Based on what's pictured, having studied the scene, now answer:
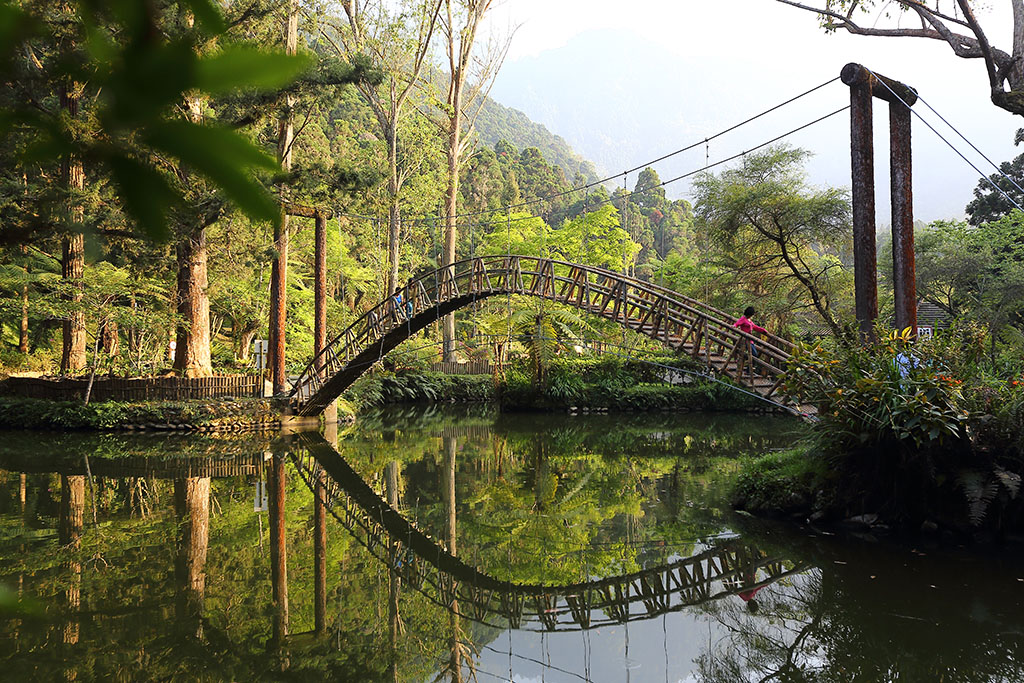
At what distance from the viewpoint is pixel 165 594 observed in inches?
249

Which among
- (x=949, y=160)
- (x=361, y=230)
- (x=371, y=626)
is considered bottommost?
(x=371, y=626)

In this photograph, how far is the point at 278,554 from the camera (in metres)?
7.50

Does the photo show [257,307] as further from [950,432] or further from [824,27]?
[950,432]

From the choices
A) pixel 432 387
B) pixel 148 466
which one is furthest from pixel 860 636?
pixel 432 387

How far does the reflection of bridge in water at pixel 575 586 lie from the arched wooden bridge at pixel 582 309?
11.9ft

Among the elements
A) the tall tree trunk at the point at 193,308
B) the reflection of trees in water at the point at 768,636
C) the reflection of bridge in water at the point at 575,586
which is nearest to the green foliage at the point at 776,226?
the tall tree trunk at the point at 193,308

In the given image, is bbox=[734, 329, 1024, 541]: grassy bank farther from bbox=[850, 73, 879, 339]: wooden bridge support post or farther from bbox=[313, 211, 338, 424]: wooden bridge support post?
bbox=[313, 211, 338, 424]: wooden bridge support post

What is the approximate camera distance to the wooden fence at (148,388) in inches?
675

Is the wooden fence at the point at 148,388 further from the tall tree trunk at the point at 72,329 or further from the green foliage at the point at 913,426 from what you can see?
the green foliage at the point at 913,426

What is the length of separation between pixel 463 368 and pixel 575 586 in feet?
70.6

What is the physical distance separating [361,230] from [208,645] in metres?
30.7

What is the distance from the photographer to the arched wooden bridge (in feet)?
36.6

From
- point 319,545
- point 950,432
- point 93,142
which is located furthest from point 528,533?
point 93,142

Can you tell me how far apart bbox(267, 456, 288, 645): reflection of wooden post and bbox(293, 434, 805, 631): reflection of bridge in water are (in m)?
0.86
